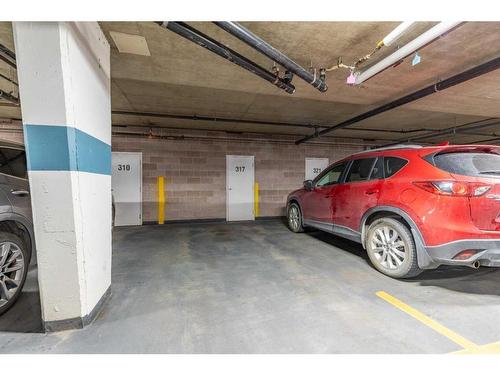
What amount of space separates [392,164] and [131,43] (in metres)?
3.42

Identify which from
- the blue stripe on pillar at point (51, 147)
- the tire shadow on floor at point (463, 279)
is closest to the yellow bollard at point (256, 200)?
the tire shadow on floor at point (463, 279)

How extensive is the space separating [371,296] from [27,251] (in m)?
3.47

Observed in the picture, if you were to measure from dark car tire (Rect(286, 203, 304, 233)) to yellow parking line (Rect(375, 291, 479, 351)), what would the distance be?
2799 millimetres

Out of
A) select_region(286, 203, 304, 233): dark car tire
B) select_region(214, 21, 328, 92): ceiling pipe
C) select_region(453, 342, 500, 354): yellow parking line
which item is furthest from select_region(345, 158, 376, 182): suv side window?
select_region(453, 342, 500, 354): yellow parking line

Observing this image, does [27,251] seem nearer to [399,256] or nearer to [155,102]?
[155,102]

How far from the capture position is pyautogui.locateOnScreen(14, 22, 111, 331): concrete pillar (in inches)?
62.7

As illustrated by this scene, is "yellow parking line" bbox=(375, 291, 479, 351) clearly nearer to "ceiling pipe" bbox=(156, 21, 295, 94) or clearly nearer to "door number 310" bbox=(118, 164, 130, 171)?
"ceiling pipe" bbox=(156, 21, 295, 94)

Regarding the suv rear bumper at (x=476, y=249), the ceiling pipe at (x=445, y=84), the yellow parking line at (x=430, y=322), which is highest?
the ceiling pipe at (x=445, y=84)

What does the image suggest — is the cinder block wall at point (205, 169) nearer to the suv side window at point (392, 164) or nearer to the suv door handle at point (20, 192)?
the suv door handle at point (20, 192)

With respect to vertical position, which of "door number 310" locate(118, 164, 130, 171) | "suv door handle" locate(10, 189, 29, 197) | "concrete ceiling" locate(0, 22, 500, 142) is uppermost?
"concrete ceiling" locate(0, 22, 500, 142)

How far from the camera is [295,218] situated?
211 inches

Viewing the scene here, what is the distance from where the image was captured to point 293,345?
1.63m

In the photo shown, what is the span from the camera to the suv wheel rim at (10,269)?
2006 mm

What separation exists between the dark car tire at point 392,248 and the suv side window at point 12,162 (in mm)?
4170
